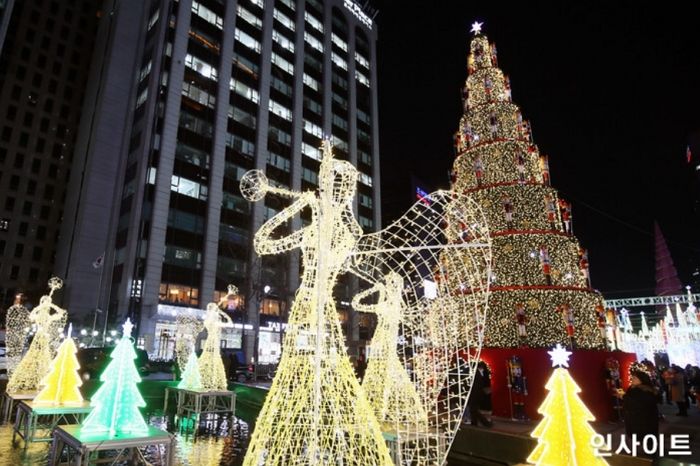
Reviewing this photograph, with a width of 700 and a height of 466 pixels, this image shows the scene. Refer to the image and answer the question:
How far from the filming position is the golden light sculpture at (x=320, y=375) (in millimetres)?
4270

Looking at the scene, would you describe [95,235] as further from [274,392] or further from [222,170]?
[274,392]

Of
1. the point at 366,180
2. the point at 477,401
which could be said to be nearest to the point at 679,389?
the point at 477,401

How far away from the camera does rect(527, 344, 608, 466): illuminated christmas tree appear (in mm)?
5461

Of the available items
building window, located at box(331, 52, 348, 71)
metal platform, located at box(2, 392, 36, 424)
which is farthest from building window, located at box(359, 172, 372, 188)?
metal platform, located at box(2, 392, 36, 424)

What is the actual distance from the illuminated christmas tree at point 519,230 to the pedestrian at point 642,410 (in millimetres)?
4387

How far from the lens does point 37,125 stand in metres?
54.2

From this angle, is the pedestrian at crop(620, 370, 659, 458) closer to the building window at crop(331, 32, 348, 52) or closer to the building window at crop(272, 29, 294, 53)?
the building window at crop(272, 29, 294, 53)

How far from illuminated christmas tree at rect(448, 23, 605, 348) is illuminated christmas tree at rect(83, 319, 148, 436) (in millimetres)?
9516

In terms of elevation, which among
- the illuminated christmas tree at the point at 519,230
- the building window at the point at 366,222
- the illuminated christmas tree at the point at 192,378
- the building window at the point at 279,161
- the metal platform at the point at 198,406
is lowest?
the metal platform at the point at 198,406

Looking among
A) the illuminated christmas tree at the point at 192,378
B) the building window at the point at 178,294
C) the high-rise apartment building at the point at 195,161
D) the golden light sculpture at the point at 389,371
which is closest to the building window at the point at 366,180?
the high-rise apartment building at the point at 195,161

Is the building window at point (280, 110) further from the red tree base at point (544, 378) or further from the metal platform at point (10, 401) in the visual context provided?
the red tree base at point (544, 378)

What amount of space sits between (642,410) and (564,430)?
108 inches

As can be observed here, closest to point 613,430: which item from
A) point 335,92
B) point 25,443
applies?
point 25,443

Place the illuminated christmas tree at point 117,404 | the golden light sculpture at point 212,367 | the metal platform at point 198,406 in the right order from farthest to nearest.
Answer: the golden light sculpture at point 212,367 < the metal platform at point 198,406 < the illuminated christmas tree at point 117,404
